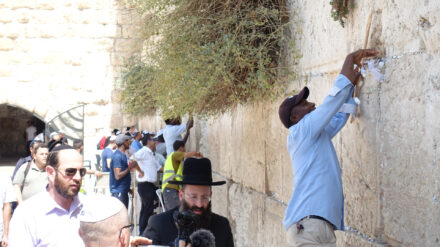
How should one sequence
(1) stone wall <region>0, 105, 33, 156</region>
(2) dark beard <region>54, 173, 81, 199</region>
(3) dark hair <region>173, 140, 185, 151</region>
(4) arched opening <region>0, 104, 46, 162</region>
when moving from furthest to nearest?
(1) stone wall <region>0, 105, 33, 156</region> → (4) arched opening <region>0, 104, 46, 162</region> → (3) dark hair <region>173, 140, 185, 151</region> → (2) dark beard <region>54, 173, 81, 199</region>

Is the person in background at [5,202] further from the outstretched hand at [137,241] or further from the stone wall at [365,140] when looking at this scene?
the outstretched hand at [137,241]

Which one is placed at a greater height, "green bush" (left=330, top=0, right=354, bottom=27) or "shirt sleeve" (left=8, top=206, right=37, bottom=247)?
"green bush" (left=330, top=0, right=354, bottom=27)

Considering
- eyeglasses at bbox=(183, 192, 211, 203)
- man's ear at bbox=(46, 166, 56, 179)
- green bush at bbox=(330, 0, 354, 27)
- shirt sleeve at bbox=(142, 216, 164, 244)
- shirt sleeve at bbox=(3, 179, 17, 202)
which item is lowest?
shirt sleeve at bbox=(3, 179, 17, 202)

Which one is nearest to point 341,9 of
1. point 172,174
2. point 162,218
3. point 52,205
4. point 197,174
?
point 197,174

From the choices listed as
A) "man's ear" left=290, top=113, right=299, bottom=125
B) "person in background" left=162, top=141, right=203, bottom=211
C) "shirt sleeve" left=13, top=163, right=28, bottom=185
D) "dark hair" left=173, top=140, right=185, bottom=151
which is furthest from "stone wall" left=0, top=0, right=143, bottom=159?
"man's ear" left=290, top=113, right=299, bottom=125

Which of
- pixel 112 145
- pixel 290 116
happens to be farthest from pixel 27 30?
pixel 290 116

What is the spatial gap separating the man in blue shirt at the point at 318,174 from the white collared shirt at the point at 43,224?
1273 mm

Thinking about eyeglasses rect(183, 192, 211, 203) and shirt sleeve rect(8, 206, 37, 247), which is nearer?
eyeglasses rect(183, 192, 211, 203)

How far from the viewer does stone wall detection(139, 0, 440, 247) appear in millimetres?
2586

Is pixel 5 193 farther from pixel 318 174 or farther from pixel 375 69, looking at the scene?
pixel 375 69

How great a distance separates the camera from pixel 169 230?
286cm

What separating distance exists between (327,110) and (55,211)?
1692mm

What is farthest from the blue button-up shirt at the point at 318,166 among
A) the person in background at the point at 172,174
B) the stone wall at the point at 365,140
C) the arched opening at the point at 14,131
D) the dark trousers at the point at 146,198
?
the arched opening at the point at 14,131

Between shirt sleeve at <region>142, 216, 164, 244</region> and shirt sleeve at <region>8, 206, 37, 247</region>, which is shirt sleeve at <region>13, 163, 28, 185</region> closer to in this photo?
shirt sleeve at <region>8, 206, 37, 247</region>
